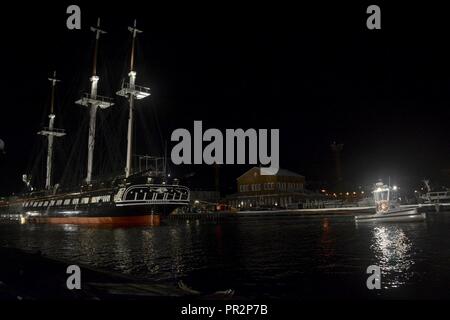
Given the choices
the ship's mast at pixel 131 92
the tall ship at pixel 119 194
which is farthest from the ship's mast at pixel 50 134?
the ship's mast at pixel 131 92

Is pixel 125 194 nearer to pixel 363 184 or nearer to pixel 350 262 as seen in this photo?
pixel 350 262

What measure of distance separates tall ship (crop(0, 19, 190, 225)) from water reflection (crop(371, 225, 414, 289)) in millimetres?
31870

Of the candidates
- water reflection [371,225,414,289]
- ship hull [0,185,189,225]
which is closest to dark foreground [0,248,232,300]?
water reflection [371,225,414,289]

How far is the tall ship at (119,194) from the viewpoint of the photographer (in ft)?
168

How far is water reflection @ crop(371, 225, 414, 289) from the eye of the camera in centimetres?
1397

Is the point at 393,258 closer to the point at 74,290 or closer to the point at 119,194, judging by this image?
the point at 74,290

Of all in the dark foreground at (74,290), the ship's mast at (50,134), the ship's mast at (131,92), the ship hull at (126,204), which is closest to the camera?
the dark foreground at (74,290)

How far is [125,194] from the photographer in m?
50.2

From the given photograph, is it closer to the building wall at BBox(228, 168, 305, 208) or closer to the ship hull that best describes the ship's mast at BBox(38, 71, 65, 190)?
the ship hull

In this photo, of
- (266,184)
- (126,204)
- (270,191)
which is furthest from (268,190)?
(126,204)

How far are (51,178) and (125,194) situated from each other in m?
43.8

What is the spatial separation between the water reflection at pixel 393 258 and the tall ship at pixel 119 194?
31870 millimetres

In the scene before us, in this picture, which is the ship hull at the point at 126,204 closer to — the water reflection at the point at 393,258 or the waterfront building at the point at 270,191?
the water reflection at the point at 393,258
